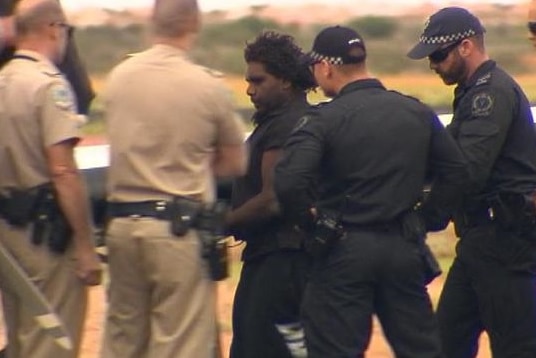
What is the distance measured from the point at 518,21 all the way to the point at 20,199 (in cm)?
6575

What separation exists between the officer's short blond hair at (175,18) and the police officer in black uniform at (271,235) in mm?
828

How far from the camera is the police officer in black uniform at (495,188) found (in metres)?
7.62

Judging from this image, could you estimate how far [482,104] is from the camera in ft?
24.8

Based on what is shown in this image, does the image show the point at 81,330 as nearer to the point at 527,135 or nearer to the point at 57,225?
the point at 57,225

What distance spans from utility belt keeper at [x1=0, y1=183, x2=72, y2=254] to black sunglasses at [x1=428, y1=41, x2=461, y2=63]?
Answer: 6.23ft

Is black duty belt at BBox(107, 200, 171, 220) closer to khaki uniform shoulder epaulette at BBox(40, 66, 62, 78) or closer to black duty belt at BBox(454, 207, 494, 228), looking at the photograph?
khaki uniform shoulder epaulette at BBox(40, 66, 62, 78)

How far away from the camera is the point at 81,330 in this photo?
713 centimetres

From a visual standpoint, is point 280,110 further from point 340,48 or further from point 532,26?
point 532,26

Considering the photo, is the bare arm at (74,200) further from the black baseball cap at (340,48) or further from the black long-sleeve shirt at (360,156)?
the black baseball cap at (340,48)

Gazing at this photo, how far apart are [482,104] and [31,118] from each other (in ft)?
6.63

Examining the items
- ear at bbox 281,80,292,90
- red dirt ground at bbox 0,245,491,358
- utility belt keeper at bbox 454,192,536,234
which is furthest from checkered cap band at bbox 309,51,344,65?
red dirt ground at bbox 0,245,491,358

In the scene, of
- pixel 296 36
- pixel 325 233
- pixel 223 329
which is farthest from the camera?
pixel 296 36

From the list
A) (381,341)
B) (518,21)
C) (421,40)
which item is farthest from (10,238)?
(518,21)

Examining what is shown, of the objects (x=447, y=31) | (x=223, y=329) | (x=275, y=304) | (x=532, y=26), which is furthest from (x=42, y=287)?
(x=223, y=329)
